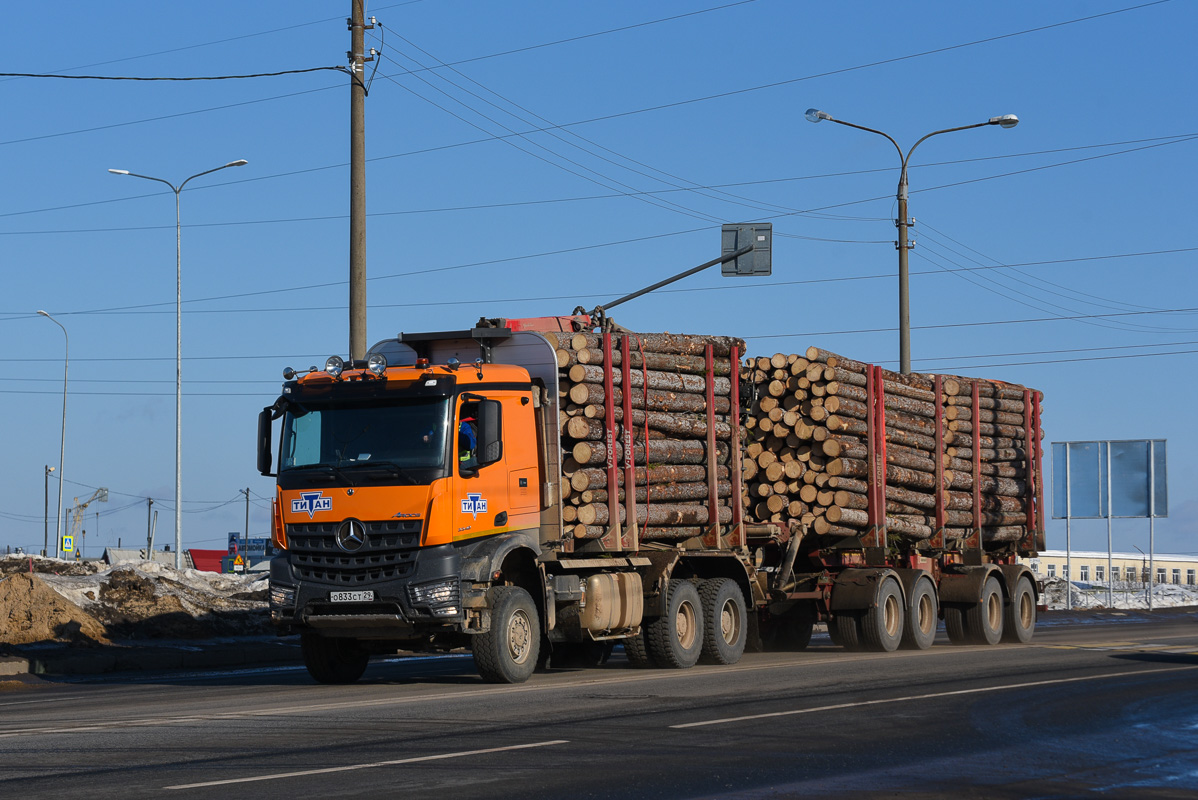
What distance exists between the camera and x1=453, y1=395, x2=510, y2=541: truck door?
1515cm

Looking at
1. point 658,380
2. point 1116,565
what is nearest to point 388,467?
point 658,380

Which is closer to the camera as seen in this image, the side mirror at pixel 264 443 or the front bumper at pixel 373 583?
the front bumper at pixel 373 583

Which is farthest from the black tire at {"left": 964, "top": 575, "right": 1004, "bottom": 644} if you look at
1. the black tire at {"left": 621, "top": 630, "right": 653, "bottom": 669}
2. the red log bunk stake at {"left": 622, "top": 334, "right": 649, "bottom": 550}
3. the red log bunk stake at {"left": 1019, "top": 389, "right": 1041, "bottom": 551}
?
the red log bunk stake at {"left": 622, "top": 334, "right": 649, "bottom": 550}

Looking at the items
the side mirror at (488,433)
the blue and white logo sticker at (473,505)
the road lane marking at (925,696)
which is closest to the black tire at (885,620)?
the road lane marking at (925,696)

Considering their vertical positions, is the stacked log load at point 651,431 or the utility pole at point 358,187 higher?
the utility pole at point 358,187

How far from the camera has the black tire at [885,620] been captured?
21.7 m

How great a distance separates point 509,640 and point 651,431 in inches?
151

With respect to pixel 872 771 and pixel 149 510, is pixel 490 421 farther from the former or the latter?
pixel 149 510

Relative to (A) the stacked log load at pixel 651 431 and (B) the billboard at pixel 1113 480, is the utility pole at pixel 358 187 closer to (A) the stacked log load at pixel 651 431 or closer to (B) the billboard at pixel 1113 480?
(A) the stacked log load at pixel 651 431

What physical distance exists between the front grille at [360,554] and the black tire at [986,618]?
1234cm

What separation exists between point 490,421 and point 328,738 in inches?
200

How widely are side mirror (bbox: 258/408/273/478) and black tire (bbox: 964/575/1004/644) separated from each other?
1298 cm

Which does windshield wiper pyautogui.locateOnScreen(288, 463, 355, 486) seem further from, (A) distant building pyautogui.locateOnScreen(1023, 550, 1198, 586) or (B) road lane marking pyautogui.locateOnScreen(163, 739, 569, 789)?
(A) distant building pyautogui.locateOnScreen(1023, 550, 1198, 586)

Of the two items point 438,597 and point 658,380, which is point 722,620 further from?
point 438,597
